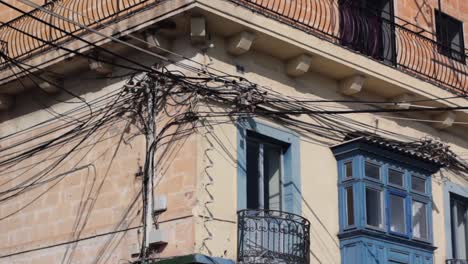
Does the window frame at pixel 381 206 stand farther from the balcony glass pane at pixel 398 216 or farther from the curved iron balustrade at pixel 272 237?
the curved iron balustrade at pixel 272 237

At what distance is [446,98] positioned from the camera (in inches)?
708

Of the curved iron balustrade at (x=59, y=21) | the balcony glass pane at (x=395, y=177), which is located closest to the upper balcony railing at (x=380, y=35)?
the balcony glass pane at (x=395, y=177)

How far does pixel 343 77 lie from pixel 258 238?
3345mm

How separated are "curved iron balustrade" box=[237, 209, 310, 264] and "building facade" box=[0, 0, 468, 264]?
2cm

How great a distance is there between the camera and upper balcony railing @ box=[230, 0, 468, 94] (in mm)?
16609

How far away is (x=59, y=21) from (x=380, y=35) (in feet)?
17.4

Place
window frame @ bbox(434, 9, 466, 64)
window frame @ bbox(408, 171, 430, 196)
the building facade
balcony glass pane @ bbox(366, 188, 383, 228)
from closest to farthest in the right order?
the building facade
balcony glass pane @ bbox(366, 188, 383, 228)
window frame @ bbox(408, 171, 430, 196)
window frame @ bbox(434, 9, 466, 64)

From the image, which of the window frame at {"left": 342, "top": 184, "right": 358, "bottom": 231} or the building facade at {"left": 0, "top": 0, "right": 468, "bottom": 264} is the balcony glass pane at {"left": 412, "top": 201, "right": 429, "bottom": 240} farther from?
the window frame at {"left": 342, "top": 184, "right": 358, "bottom": 231}

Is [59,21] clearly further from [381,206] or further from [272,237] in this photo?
[381,206]

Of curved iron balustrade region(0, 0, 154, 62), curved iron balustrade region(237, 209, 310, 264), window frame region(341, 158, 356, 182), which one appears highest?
curved iron balustrade region(0, 0, 154, 62)

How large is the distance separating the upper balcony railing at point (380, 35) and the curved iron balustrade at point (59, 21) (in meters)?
1.98

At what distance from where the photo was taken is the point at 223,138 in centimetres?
1507

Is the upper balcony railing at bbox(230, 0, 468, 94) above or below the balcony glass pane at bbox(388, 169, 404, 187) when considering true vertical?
above

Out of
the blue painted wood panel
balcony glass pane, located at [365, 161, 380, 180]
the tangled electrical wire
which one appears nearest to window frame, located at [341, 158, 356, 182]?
balcony glass pane, located at [365, 161, 380, 180]
